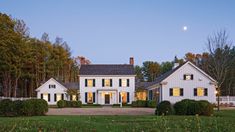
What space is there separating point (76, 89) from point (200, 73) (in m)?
20.7

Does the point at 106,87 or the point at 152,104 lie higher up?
the point at 106,87

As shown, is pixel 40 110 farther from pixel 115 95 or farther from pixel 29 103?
pixel 115 95

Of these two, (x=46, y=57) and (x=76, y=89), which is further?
(x=46, y=57)

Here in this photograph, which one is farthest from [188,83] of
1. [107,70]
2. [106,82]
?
[107,70]

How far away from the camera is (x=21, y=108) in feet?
79.8

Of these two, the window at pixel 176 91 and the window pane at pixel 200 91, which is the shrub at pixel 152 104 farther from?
the window pane at pixel 200 91

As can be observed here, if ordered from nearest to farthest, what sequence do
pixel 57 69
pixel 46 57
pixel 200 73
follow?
1. pixel 200 73
2. pixel 46 57
3. pixel 57 69

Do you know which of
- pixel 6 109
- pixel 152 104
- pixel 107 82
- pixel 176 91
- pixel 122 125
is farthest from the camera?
pixel 107 82

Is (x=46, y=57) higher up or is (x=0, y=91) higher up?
(x=46, y=57)

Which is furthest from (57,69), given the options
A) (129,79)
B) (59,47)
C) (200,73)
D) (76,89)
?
(200,73)

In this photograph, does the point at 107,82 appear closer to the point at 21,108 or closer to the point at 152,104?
the point at 152,104

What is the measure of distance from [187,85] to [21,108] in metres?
24.2

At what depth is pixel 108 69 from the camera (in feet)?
182

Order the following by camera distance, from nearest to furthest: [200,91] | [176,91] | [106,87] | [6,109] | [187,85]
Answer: [6,109], [176,91], [187,85], [200,91], [106,87]
